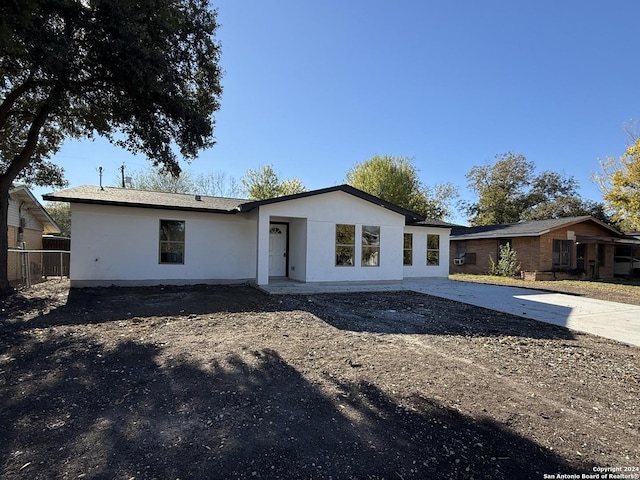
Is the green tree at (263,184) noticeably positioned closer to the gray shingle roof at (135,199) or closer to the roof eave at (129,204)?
the gray shingle roof at (135,199)

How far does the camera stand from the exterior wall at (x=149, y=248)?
10734 millimetres

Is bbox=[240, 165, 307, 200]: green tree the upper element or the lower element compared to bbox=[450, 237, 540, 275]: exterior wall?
upper

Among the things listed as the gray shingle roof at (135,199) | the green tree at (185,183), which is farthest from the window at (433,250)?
the green tree at (185,183)

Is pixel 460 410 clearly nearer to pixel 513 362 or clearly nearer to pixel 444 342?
pixel 513 362

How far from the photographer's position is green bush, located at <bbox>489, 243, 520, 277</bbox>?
19547mm

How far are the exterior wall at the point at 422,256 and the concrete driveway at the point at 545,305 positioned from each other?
2321 mm

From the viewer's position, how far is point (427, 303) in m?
9.46

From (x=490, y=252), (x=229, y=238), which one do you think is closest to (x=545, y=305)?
(x=229, y=238)

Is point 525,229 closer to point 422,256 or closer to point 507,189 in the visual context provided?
point 422,256

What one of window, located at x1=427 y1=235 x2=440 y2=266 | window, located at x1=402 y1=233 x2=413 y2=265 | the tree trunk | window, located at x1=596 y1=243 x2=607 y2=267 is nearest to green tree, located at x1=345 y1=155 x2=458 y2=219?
window, located at x1=596 y1=243 x2=607 y2=267

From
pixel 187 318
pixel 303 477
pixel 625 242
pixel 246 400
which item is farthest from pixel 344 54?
pixel 625 242

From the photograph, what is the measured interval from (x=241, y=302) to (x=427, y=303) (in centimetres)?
530

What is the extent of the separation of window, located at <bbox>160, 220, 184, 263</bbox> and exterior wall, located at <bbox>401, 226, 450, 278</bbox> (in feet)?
31.8

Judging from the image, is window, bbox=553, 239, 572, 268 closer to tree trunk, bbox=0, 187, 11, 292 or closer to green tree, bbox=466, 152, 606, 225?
green tree, bbox=466, 152, 606, 225
